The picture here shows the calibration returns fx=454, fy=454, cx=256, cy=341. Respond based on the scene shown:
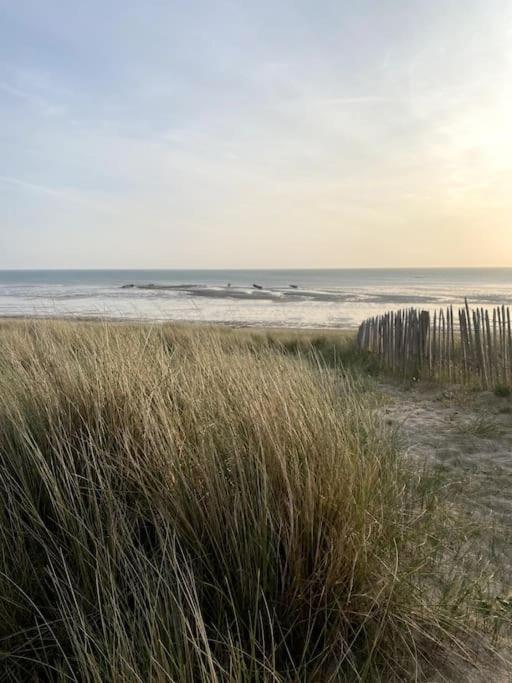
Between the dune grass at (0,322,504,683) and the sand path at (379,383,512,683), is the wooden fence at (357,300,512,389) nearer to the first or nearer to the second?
the sand path at (379,383,512,683)

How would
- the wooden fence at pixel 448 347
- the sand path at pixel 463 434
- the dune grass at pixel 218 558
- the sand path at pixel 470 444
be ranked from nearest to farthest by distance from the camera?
the dune grass at pixel 218 558, the sand path at pixel 470 444, the sand path at pixel 463 434, the wooden fence at pixel 448 347

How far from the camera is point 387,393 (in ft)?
25.1

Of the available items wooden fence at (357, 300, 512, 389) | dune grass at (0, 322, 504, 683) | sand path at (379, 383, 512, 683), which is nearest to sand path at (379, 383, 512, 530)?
sand path at (379, 383, 512, 683)

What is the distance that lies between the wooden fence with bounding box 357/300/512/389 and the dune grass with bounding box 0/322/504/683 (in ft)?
18.4

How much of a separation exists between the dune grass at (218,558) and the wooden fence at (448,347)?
18.4ft

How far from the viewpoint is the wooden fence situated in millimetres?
7289

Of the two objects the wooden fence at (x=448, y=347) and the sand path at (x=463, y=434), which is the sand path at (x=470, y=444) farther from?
the wooden fence at (x=448, y=347)

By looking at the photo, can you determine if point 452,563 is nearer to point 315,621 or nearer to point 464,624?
point 464,624

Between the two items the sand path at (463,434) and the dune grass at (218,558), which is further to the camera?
the sand path at (463,434)

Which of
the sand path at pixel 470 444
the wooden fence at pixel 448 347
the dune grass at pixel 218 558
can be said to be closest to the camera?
the dune grass at pixel 218 558

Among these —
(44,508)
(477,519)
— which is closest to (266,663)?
(44,508)

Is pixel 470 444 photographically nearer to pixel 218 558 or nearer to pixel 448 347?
pixel 448 347

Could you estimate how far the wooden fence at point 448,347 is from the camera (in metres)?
7.29

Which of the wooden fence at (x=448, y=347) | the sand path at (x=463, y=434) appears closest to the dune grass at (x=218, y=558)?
the sand path at (x=463, y=434)
